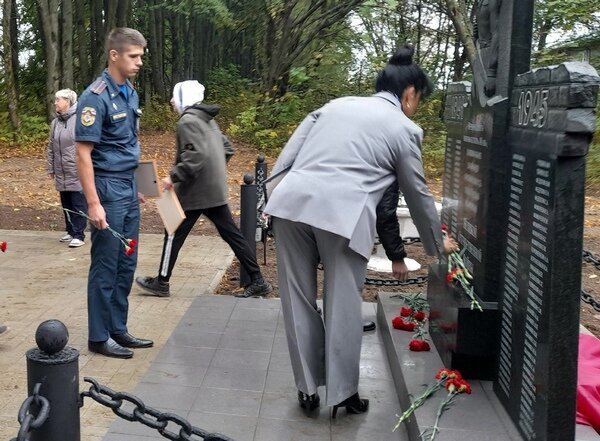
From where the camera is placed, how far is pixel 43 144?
18.7 metres

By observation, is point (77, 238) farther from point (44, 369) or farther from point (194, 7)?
point (194, 7)

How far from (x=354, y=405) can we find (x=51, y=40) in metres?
17.3

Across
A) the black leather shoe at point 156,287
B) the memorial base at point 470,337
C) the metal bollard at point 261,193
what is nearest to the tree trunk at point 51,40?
the metal bollard at point 261,193

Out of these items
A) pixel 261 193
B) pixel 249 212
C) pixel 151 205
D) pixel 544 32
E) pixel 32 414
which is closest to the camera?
pixel 32 414

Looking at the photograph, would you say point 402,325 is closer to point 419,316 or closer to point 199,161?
point 419,316

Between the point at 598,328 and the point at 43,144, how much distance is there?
15.8 metres

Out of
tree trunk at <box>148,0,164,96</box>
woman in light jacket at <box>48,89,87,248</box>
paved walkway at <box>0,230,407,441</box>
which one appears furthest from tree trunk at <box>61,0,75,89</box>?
paved walkway at <box>0,230,407,441</box>

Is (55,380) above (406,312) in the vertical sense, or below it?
above

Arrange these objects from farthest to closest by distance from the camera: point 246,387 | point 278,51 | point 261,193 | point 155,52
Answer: point 155,52, point 278,51, point 261,193, point 246,387

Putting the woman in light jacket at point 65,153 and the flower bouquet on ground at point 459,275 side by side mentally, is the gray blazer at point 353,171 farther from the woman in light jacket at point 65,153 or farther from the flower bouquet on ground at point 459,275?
the woman in light jacket at point 65,153

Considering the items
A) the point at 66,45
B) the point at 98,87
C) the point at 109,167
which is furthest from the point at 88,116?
the point at 66,45

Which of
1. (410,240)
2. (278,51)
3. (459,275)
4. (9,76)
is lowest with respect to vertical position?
(410,240)

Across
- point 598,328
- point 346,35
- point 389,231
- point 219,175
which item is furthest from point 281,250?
point 346,35

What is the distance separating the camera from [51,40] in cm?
1894
